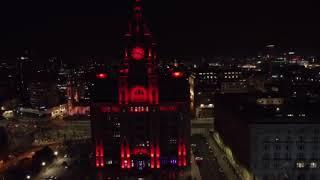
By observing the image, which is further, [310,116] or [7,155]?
[7,155]

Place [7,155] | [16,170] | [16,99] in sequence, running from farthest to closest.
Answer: [16,99], [7,155], [16,170]

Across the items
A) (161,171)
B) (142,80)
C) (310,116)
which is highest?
(142,80)

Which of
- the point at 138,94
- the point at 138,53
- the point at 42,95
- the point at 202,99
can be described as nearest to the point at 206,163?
the point at 138,94

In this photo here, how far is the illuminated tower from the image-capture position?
50156 mm

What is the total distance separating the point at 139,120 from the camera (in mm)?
50844

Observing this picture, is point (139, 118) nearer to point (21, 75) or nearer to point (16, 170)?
point (16, 170)

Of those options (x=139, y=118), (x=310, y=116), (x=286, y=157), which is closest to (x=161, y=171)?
(x=139, y=118)

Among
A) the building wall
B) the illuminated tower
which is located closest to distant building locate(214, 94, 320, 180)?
the building wall

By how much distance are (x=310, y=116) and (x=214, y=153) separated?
2101 cm

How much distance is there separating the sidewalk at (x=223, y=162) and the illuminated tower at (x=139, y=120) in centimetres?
571

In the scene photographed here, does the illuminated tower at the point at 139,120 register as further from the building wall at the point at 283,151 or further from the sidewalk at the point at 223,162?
the building wall at the point at 283,151

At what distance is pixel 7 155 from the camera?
186 ft

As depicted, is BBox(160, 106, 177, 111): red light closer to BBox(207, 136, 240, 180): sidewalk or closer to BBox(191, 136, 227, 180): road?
BBox(191, 136, 227, 180): road

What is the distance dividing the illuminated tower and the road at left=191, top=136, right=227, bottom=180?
10.6 ft
